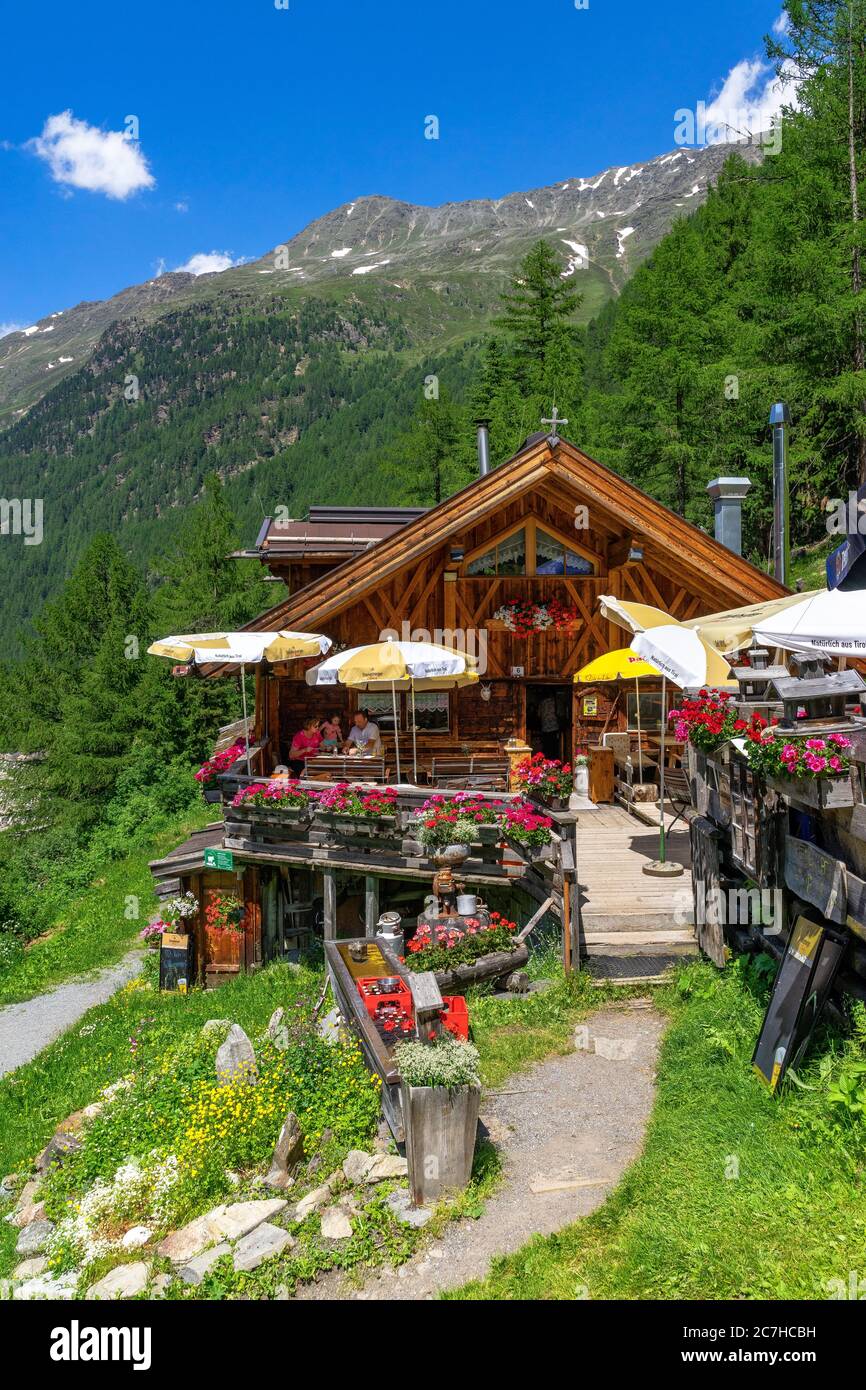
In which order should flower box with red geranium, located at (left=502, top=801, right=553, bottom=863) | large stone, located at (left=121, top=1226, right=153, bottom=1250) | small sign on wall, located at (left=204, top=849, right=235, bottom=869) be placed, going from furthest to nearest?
small sign on wall, located at (left=204, top=849, right=235, bottom=869) < flower box with red geranium, located at (left=502, top=801, right=553, bottom=863) < large stone, located at (left=121, top=1226, right=153, bottom=1250)

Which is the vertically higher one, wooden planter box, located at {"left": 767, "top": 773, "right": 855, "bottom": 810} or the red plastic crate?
wooden planter box, located at {"left": 767, "top": 773, "right": 855, "bottom": 810}

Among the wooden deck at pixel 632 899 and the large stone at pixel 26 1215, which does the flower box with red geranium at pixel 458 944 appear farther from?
the large stone at pixel 26 1215

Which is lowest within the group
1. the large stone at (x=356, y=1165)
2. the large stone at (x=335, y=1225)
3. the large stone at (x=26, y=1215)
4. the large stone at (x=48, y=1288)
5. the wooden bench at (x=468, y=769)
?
the large stone at (x=26, y=1215)

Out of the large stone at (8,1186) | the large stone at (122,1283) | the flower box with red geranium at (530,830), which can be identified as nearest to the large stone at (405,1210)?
the large stone at (122,1283)

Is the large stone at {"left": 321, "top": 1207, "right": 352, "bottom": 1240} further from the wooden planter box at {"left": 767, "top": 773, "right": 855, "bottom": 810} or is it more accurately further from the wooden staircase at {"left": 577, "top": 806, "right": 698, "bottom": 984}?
the wooden planter box at {"left": 767, "top": 773, "right": 855, "bottom": 810}

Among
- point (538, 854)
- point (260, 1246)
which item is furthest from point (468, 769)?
point (260, 1246)

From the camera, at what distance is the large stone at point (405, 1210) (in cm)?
682

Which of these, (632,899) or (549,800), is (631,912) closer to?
(632,899)

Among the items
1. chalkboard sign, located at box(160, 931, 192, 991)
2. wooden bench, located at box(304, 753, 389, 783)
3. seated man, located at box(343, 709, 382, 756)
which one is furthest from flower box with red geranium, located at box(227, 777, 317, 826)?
chalkboard sign, located at box(160, 931, 192, 991)

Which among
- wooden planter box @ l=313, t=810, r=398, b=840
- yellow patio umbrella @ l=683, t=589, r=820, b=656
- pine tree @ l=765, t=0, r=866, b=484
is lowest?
wooden planter box @ l=313, t=810, r=398, b=840

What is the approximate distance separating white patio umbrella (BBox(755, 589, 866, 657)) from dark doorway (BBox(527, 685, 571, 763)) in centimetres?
1158

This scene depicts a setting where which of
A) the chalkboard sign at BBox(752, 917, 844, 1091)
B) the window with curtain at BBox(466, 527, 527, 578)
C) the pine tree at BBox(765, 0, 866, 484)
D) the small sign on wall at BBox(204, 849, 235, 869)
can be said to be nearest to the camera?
the chalkboard sign at BBox(752, 917, 844, 1091)

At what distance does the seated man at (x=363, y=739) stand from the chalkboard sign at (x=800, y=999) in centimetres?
956

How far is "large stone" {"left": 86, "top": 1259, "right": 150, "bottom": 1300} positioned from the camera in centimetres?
703
